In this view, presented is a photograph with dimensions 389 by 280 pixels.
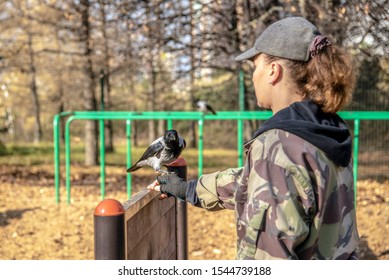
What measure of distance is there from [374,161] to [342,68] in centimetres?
675

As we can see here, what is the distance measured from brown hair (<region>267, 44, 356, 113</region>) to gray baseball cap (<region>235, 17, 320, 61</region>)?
24 mm

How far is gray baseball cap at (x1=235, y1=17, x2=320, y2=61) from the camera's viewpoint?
1.44 m

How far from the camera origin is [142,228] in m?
2.11

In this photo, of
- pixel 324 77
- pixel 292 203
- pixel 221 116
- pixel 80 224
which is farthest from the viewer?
pixel 221 116

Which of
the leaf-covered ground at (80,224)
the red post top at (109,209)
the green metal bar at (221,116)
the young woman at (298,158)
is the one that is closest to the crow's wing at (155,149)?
the red post top at (109,209)

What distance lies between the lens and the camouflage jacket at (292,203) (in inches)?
49.9

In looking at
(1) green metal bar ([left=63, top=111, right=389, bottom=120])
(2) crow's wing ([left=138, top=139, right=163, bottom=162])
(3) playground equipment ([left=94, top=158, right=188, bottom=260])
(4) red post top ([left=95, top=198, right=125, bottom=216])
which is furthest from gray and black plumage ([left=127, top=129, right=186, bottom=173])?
(1) green metal bar ([left=63, top=111, right=389, bottom=120])

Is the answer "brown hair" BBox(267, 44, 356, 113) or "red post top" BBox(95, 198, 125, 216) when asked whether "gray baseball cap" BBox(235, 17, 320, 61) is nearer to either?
"brown hair" BBox(267, 44, 356, 113)

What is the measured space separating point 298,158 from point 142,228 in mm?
985

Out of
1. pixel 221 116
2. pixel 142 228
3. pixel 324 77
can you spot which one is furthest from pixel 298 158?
pixel 221 116

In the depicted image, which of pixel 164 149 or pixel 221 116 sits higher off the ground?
pixel 221 116

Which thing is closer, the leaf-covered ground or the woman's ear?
the woman's ear

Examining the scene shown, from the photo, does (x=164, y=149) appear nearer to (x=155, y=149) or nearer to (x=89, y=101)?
(x=155, y=149)

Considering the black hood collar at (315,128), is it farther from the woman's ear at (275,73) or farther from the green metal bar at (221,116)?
the green metal bar at (221,116)
